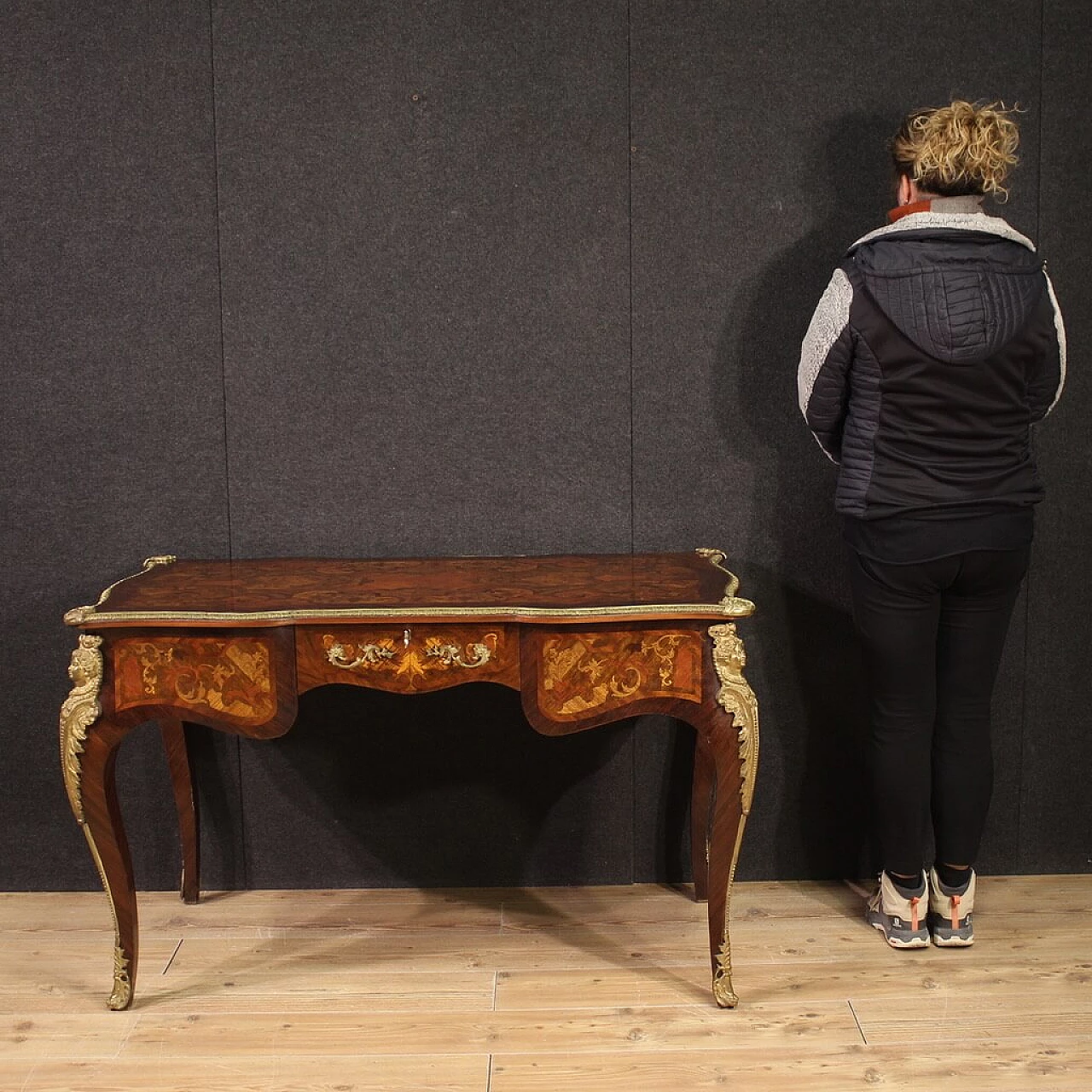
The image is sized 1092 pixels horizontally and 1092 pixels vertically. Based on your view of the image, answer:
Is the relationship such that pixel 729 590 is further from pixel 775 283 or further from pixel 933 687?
pixel 775 283

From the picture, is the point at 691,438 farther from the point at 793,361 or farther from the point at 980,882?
the point at 980,882

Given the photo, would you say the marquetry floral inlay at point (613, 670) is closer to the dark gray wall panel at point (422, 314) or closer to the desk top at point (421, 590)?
the desk top at point (421, 590)

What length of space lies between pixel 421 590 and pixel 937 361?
110cm

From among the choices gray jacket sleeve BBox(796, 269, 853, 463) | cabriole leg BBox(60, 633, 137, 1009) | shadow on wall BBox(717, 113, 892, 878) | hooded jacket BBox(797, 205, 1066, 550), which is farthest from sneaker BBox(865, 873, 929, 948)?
cabriole leg BBox(60, 633, 137, 1009)

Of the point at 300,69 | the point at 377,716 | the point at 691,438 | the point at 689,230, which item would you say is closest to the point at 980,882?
the point at 691,438

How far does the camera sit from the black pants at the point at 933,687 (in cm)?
251

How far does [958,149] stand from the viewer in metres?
2.33

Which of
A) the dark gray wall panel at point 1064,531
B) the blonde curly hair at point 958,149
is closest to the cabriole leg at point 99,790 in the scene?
the blonde curly hair at point 958,149

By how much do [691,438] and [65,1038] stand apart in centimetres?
181

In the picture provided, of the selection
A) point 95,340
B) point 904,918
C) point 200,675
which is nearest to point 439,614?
point 200,675

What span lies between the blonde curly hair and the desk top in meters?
0.87

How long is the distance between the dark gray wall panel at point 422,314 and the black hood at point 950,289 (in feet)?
2.12

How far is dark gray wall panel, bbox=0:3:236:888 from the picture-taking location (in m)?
2.71

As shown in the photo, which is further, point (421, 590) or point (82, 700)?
point (421, 590)
